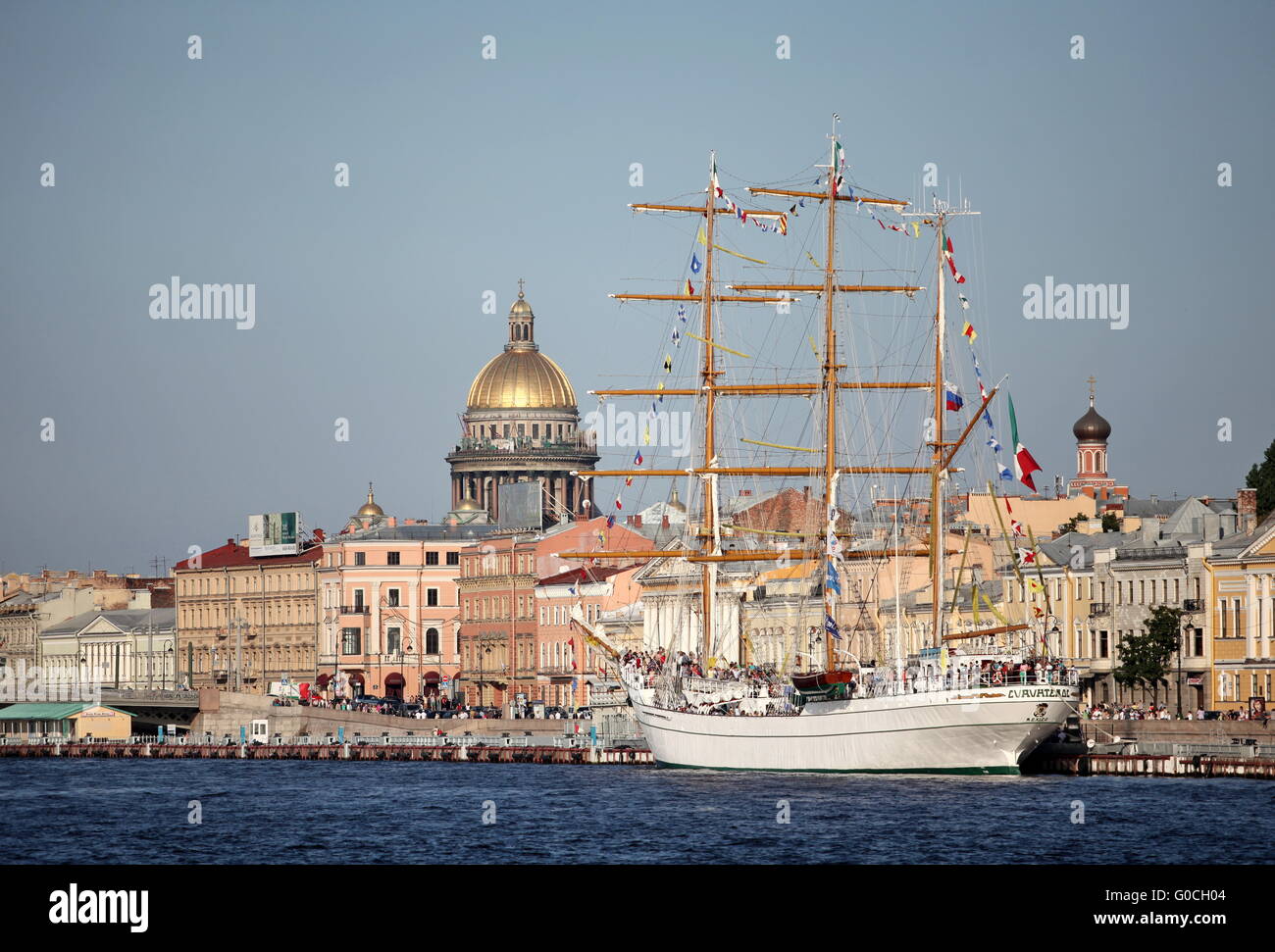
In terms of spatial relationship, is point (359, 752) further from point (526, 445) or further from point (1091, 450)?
point (526, 445)

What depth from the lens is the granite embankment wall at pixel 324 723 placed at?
368 feet

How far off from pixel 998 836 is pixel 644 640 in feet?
243

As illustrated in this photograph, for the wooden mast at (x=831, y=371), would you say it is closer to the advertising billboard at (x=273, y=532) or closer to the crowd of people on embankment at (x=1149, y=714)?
the crowd of people on embankment at (x=1149, y=714)

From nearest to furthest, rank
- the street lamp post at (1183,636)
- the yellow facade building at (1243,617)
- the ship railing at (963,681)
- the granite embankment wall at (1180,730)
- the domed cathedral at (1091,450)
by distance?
the ship railing at (963,681), the granite embankment wall at (1180,730), the yellow facade building at (1243,617), the street lamp post at (1183,636), the domed cathedral at (1091,450)

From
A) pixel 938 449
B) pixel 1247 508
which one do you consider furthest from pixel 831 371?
pixel 1247 508

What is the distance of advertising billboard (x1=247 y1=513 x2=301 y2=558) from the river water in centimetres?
8485

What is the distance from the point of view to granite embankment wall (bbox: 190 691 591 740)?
11225 centimetres

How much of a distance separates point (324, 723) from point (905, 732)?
48.7 meters

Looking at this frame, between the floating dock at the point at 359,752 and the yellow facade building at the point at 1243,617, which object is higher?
the yellow facade building at the point at 1243,617

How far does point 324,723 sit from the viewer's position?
388ft

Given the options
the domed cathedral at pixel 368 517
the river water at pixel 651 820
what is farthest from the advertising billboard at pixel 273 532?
the river water at pixel 651 820

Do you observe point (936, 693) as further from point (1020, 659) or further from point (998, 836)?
point (998, 836)

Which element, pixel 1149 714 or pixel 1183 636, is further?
pixel 1183 636
